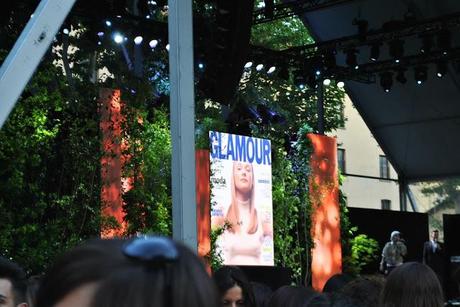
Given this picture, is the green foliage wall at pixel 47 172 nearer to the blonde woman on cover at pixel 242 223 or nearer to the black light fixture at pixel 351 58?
the blonde woman on cover at pixel 242 223

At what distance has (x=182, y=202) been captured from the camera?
4.50 meters

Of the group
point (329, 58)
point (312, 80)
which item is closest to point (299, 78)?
point (312, 80)

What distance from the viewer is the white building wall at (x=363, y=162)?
26.5m

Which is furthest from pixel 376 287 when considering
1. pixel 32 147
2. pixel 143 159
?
pixel 143 159

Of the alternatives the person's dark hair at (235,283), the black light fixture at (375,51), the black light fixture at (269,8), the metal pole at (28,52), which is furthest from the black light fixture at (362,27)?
the metal pole at (28,52)

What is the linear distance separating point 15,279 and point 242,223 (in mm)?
Result: 9976

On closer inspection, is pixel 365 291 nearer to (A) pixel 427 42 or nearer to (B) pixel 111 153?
(B) pixel 111 153

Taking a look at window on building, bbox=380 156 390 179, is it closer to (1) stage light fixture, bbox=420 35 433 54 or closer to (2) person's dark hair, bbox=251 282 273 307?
(1) stage light fixture, bbox=420 35 433 54

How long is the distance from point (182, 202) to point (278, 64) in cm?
1366

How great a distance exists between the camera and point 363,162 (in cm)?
3027

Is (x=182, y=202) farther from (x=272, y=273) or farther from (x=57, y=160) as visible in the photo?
(x=57, y=160)

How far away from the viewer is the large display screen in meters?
12.7

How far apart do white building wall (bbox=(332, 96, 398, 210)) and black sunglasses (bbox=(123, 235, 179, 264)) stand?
25728 mm

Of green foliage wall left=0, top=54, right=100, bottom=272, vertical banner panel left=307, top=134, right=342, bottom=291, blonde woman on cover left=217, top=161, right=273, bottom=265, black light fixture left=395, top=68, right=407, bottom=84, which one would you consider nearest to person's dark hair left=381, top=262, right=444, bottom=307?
green foliage wall left=0, top=54, right=100, bottom=272
